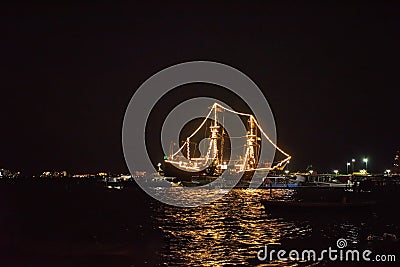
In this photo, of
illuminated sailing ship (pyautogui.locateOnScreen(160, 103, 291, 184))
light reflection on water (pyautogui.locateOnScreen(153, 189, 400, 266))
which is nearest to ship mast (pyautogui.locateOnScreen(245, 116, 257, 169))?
illuminated sailing ship (pyautogui.locateOnScreen(160, 103, 291, 184))

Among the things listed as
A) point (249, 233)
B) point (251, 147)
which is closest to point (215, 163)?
point (251, 147)

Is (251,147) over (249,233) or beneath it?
over

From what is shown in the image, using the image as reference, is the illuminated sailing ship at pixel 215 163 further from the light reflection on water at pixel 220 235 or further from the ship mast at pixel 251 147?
the light reflection on water at pixel 220 235

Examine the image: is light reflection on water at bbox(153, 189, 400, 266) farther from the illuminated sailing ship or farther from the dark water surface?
the illuminated sailing ship

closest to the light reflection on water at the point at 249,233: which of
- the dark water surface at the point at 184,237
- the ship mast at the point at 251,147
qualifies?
the dark water surface at the point at 184,237

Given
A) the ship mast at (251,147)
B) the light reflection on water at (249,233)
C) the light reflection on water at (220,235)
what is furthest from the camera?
the ship mast at (251,147)

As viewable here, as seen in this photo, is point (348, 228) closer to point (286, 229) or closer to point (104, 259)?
A: point (286, 229)

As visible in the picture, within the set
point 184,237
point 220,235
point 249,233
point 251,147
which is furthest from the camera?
point 251,147

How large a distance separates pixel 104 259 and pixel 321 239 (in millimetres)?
11569

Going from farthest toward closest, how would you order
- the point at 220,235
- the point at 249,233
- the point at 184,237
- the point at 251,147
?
the point at 251,147 → the point at 249,233 → the point at 220,235 → the point at 184,237

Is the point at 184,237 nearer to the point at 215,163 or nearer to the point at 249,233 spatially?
the point at 249,233

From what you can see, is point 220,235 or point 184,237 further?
point 220,235

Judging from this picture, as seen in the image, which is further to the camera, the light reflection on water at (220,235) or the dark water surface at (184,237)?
the light reflection on water at (220,235)

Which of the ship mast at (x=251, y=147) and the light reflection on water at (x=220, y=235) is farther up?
the ship mast at (x=251, y=147)
